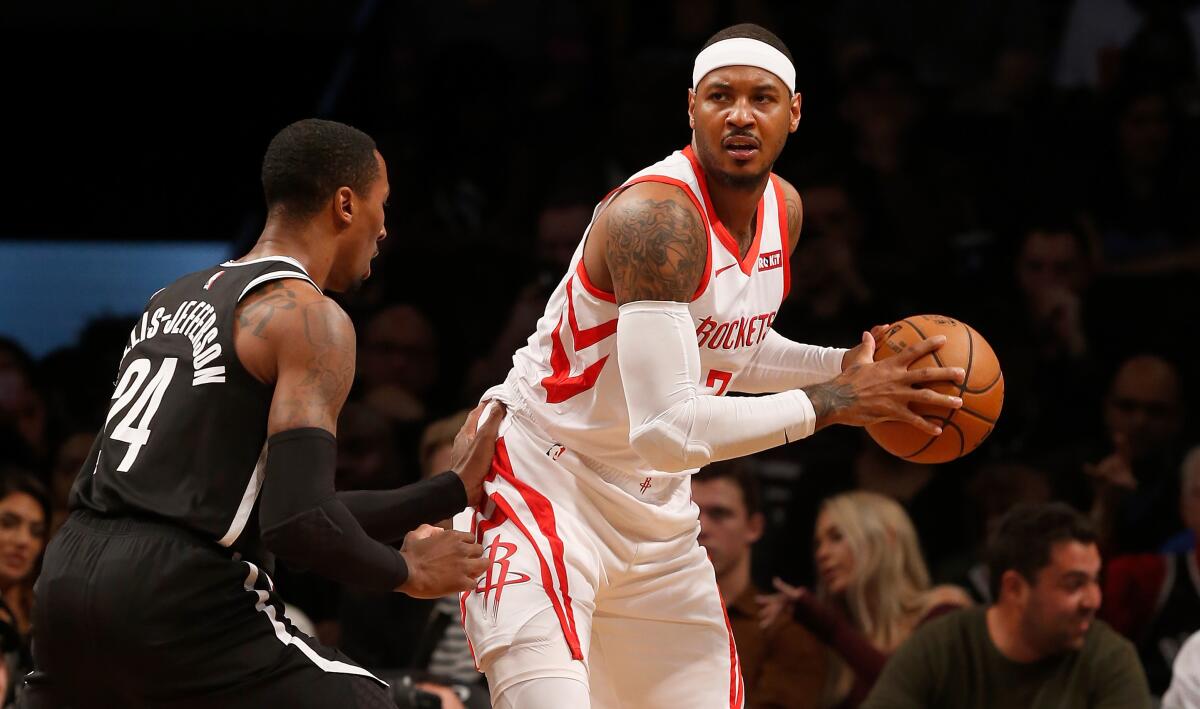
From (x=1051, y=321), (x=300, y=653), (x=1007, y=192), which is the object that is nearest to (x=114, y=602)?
(x=300, y=653)

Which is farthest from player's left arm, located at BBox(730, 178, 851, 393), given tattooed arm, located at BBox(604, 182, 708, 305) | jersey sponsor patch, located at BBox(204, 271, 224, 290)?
jersey sponsor patch, located at BBox(204, 271, 224, 290)

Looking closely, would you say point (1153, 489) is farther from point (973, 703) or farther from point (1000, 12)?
point (1000, 12)

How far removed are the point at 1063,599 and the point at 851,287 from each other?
2.29m

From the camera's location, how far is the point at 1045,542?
5.73m

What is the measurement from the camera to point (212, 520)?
11.5ft

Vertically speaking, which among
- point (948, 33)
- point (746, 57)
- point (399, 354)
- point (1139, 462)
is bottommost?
point (399, 354)

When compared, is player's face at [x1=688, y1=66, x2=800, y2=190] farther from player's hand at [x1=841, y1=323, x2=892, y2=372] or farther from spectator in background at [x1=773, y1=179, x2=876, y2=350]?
spectator in background at [x1=773, y1=179, x2=876, y2=350]

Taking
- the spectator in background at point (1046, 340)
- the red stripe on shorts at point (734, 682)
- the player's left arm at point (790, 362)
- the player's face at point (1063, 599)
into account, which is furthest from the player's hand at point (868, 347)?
the spectator in background at point (1046, 340)

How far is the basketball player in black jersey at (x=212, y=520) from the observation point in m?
3.42

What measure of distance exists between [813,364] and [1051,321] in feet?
11.5

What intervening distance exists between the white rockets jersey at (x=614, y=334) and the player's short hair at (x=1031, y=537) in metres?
1.88

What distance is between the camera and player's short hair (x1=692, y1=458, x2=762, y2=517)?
21.0 feet

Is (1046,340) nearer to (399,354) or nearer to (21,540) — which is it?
(399,354)

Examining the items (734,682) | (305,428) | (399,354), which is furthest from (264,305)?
(399,354)
